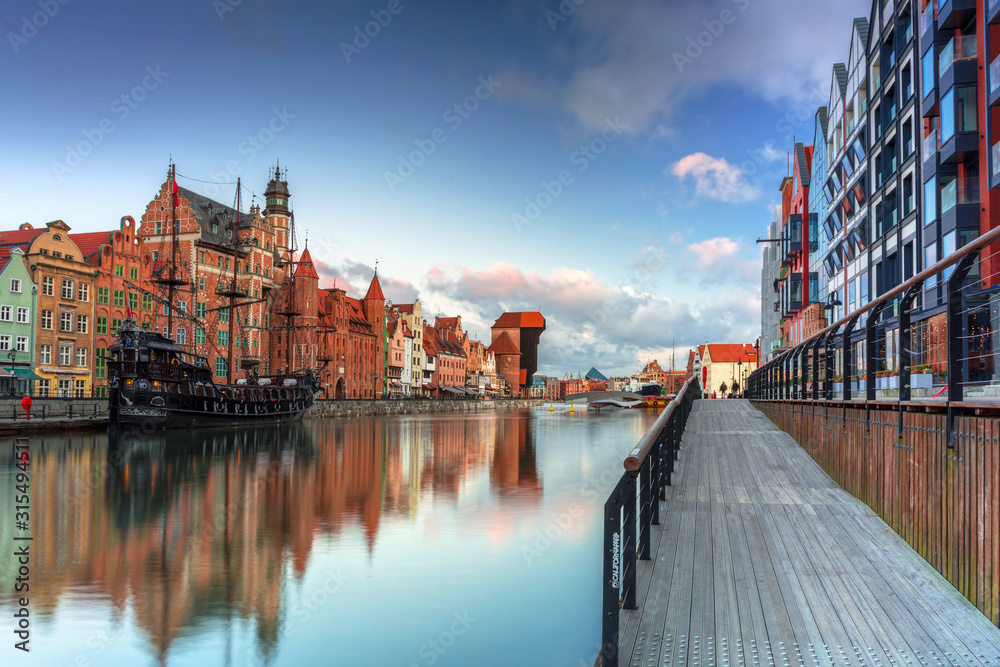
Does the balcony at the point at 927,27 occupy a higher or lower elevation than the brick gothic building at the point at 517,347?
higher

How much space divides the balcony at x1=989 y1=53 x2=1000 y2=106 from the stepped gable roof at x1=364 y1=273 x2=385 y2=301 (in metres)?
81.4

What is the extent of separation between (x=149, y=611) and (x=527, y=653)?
475cm

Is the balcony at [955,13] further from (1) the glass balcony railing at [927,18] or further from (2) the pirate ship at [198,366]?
(2) the pirate ship at [198,366]

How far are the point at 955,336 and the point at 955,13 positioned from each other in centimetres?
2444

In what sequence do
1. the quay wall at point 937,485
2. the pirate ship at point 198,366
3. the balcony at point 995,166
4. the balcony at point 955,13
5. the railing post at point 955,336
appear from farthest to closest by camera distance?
1. the pirate ship at point 198,366
2. the balcony at point 955,13
3. the balcony at point 995,166
4. the railing post at point 955,336
5. the quay wall at point 937,485

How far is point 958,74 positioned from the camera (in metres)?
24.4

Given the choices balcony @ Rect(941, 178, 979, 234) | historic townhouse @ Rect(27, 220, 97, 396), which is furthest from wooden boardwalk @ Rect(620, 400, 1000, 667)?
historic townhouse @ Rect(27, 220, 97, 396)

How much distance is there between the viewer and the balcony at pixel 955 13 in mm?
24188

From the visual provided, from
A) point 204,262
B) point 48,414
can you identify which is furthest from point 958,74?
point 204,262

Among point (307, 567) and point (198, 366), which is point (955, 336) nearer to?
point (307, 567)

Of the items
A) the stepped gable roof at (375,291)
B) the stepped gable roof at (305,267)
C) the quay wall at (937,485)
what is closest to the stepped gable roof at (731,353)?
the stepped gable roof at (375,291)

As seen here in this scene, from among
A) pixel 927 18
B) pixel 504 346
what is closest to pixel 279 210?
pixel 927 18

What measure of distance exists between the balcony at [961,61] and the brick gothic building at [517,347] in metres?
136

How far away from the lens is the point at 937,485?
6.38 meters
